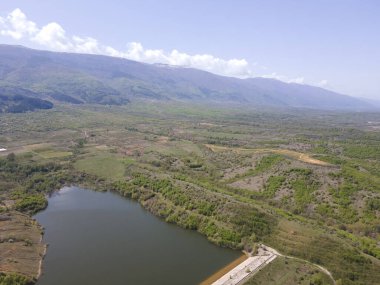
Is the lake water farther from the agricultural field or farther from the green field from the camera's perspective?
the green field

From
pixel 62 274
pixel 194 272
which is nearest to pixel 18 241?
pixel 62 274

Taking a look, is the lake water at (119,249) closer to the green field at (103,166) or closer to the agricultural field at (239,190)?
the agricultural field at (239,190)

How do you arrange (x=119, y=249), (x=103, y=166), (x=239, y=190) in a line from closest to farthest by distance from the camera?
(x=119, y=249) < (x=239, y=190) < (x=103, y=166)

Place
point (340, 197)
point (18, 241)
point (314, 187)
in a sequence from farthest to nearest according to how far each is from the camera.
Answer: point (314, 187)
point (340, 197)
point (18, 241)

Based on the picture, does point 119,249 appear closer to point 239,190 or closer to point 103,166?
point 239,190

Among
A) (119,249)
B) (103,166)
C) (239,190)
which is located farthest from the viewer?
(103,166)

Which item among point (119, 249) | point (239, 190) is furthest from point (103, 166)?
point (119, 249)

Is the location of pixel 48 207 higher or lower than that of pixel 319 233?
lower

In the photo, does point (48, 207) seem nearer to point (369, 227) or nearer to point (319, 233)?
point (319, 233)

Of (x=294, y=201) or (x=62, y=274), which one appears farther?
(x=294, y=201)
